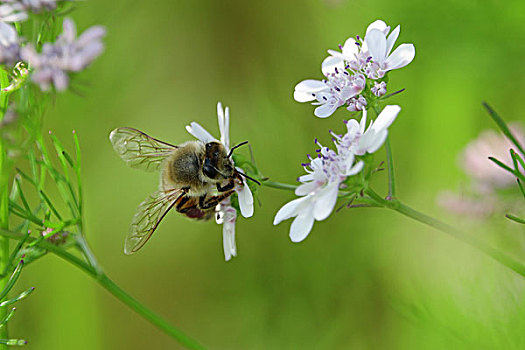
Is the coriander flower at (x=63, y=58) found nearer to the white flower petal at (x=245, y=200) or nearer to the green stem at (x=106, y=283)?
the green stem at (x=106, y=283)

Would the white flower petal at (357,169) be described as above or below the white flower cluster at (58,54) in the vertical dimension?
below

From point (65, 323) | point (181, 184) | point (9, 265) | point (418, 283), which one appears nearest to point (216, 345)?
point (65, 323)

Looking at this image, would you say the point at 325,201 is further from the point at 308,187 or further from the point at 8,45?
the point at 8,45

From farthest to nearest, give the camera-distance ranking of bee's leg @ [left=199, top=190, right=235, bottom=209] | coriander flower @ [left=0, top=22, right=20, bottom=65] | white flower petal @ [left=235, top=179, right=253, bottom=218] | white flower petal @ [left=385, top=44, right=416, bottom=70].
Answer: bee's leg @ [left=199, top=190, right=235, bottom=209], white flower petal @ [left=235, top=179, right=253, bottom=218], white flower petal @ [left=385, top=44, right=416, bottom=70], coriander flower @ [left=0, top=22, right=20, bottom=65]

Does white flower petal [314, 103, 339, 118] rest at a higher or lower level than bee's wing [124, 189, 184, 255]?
higher

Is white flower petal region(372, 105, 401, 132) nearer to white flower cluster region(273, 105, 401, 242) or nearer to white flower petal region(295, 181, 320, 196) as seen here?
white flower cluster region(273, 105, 401, 242)

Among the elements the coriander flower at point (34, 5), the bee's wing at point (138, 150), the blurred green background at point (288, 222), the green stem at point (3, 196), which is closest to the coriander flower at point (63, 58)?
the coriander flower at point (34, 5)

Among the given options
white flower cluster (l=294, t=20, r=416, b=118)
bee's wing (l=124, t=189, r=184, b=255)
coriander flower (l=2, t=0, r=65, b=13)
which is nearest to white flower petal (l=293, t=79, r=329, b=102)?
white flower cluster (l=294, t=20, r=416, b=118)
